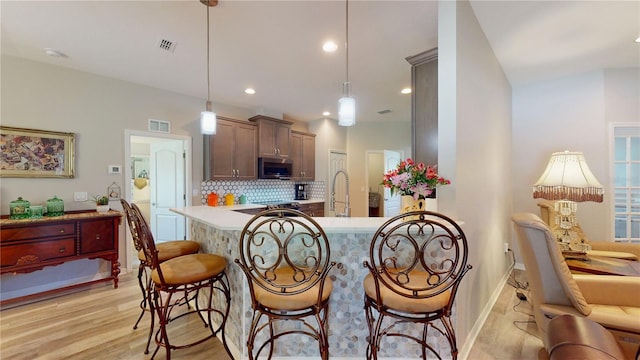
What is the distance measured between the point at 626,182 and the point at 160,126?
6.54 meters

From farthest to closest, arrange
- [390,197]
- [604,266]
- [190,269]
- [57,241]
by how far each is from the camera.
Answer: [390,197], [57,241], [604,266], [190,269]

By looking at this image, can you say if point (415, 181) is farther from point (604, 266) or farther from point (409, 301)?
point (604, 266)

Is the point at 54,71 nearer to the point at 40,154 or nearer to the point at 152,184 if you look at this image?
the point at 40,154

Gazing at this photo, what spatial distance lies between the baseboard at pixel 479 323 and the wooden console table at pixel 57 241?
3.87 m

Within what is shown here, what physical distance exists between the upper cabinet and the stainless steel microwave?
11 cm

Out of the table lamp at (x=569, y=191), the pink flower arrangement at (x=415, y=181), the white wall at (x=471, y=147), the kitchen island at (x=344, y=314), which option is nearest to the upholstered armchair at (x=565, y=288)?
the white wall at (x=471, y=147)

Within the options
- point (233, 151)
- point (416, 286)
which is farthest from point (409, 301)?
point (233, 151)

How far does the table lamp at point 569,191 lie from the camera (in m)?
2.34

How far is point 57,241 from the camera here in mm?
2902

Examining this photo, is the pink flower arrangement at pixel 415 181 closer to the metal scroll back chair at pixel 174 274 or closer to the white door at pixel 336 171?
the metal scroll back chair at pixel 174 274

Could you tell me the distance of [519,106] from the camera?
12.8ft

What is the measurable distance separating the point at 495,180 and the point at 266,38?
115 inches

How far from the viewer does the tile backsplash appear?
4.62 meters

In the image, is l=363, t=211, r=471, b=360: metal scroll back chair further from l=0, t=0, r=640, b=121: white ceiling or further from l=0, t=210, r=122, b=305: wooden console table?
l=0, t=210, r=122, b=305: wooden console table
